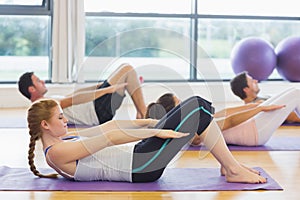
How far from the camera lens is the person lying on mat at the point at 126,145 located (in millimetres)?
2430

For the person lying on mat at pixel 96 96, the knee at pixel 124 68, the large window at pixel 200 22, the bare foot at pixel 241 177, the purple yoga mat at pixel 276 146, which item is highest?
the large window at pixel 200 22

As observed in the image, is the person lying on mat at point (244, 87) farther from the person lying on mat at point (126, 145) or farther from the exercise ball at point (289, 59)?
the exercise ball at point (289, 59)

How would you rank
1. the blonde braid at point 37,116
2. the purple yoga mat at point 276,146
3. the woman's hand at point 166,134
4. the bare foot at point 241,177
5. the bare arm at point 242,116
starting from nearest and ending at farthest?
the woman's hand at point 166,134 < the blonde braid at point 37,116 < the bare foot at point 241,177 < the bare arm at point 242,116 < the purple yoga mat at point 276,146

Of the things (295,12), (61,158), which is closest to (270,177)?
(61,158)

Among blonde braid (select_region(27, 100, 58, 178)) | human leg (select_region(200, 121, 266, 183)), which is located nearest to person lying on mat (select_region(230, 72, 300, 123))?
human leg (select_region(200, 121, 266, 183))

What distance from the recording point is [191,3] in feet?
19.9

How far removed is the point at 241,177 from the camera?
261 centimetres

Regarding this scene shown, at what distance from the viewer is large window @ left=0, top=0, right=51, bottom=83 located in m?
5.71

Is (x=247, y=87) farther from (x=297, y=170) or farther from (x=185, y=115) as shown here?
(x=185, y=115)

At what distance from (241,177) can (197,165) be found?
469 millimetres

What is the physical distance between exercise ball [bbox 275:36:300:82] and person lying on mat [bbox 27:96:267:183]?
335 centimetres

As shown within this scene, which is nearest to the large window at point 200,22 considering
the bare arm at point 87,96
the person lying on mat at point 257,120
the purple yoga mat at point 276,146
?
the bare arm at point 87,96

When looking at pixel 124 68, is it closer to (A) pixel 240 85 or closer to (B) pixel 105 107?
(B) pixel 105 107

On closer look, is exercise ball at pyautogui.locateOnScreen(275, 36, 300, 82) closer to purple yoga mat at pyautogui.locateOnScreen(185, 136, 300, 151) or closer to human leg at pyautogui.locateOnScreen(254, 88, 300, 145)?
purple yoga mat at pyautogui.locateOnScreen(185, 136, 300, 151)
